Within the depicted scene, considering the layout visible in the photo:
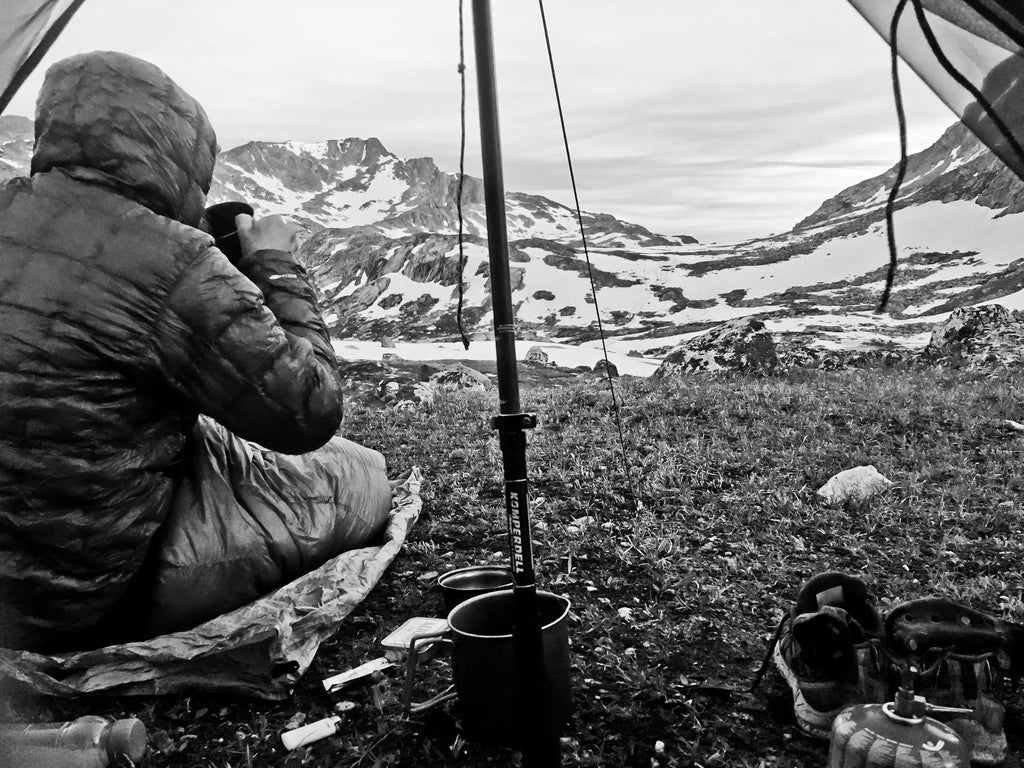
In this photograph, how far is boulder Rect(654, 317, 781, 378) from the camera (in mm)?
11031

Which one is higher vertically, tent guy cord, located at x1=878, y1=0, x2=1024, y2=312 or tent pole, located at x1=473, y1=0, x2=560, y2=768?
tent guy cord, located at x1=878, y1=0, x2=1024, y2=312

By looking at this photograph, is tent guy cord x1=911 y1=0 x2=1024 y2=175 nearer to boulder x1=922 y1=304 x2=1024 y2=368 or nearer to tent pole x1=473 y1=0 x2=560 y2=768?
tent pole x1=473 y1=0 x2=560 y2=768

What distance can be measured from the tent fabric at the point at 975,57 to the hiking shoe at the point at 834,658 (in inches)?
57.0

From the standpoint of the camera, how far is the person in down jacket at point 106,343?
234cm

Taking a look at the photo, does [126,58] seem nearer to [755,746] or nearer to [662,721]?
[662,721]

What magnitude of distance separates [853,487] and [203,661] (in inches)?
140

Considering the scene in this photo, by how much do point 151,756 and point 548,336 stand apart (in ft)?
79.6

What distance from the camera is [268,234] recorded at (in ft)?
9.73

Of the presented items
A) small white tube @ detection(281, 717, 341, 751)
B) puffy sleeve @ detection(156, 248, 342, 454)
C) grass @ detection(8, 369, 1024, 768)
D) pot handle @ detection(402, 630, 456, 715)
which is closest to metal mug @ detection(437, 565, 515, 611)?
grass @ detection(8, 369, 1024, 768)

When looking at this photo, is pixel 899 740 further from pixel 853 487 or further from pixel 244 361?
pixel 853 487

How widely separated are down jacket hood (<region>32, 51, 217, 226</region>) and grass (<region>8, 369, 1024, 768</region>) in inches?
69.3

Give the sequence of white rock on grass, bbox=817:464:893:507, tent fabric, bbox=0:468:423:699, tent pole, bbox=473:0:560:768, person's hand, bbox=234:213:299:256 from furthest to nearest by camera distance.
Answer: white rock on grass, bbox=817:464:893:507 < person's hand, bbox=234:213:299:256 < tent fabric, bbox=0:468:423:699 < tent pole, bbox=473:0:560:768

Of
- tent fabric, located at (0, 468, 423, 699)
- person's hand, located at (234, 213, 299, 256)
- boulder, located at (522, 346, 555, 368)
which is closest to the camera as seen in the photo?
tent fabric, located at (0, 468, 423, 699)

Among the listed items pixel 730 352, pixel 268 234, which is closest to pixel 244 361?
pixel 268 234
